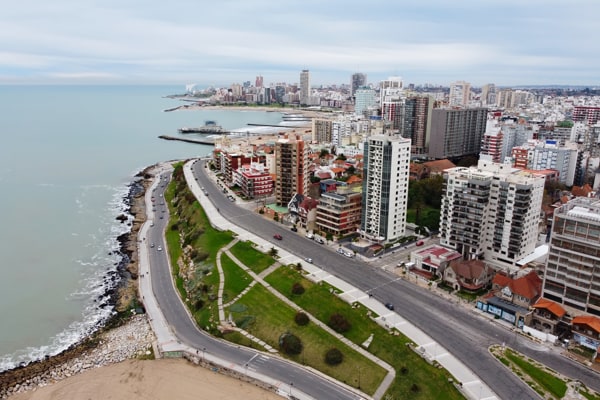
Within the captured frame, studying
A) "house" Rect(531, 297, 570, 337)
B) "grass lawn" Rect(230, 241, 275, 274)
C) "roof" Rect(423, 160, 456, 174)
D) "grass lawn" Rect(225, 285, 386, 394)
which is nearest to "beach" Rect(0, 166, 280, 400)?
"grass lawn" Rect(225, 285, 386, 394)

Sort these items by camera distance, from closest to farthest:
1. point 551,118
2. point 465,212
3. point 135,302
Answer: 1. point 135,302
2. point 465,212
3. point 551,118

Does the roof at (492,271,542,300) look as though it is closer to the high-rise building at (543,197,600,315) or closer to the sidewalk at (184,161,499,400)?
the high-rise building at (543,197,600,315)

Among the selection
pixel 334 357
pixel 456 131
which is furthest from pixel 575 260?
pixel 456 131

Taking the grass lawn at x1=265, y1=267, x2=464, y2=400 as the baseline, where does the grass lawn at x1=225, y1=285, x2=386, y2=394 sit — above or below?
below

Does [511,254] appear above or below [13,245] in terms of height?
above

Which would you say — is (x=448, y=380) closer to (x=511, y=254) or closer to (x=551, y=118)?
(x=511, y=254)

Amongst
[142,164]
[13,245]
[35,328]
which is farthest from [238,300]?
[142,164]

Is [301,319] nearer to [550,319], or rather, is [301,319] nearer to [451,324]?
[451,324]

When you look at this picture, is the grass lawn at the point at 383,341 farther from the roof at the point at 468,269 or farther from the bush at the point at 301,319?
the roof at the point at 468,269
